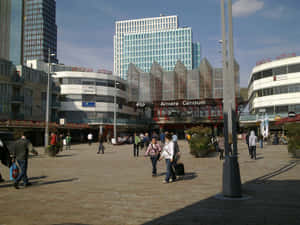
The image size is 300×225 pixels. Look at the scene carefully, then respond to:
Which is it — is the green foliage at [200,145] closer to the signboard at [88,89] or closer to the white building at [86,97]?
the white building at [86,97]

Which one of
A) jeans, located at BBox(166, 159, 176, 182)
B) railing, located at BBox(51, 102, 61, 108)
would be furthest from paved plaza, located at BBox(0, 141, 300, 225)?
railing, located at BBox(51, 102, 61, 108)

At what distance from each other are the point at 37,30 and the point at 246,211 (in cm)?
14382

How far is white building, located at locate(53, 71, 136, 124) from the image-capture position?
59531mm

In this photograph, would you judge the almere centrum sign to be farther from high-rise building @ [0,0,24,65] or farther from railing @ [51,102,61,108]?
high-rise building @ [0,0,24,65]

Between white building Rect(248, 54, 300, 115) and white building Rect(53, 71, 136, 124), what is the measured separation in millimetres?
27514

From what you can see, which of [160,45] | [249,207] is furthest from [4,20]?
[249,207]

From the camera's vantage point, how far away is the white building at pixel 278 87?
51.6 meters

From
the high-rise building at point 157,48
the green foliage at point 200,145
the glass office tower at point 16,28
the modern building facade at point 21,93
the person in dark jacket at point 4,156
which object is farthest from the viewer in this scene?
the high-rise building at point 157,48

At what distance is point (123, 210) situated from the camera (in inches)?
240

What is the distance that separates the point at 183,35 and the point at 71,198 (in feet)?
424

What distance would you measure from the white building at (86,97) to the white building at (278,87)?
27.5m

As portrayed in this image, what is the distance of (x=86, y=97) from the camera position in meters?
60.6

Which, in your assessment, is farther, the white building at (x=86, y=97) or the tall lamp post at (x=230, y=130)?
the white building at (x=86, y=97)

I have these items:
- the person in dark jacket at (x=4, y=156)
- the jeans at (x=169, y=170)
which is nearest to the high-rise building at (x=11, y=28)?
the person in dark jacket at (x=4, y=156)
